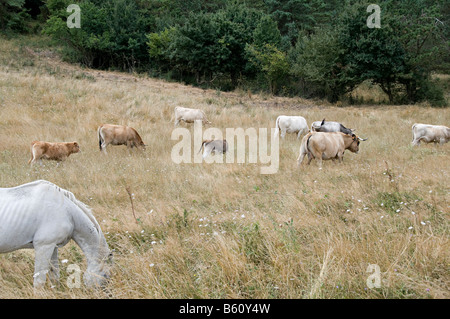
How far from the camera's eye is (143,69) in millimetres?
35000

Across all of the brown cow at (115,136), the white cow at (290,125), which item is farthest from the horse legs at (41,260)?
the white cow at (290,125)

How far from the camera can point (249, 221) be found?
502 centimetres

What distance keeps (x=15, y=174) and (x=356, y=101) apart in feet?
84.6

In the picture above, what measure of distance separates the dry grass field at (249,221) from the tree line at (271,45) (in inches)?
566

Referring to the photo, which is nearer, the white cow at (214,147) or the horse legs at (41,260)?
the horse legs at (41,260)

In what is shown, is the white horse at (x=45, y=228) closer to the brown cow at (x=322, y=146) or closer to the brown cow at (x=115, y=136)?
the brown cow at (x=322, y=146)

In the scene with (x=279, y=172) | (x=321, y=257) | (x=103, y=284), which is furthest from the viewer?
(x=279, y=172)

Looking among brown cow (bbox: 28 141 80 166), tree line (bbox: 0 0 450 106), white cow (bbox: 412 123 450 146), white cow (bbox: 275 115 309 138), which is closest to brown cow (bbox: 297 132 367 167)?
white cow (bbox: 412 123 450 146)

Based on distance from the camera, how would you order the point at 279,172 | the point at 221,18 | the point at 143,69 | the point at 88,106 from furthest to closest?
the point at 143,69
the point at 221,18
the point at 88,106
the point at 279,172

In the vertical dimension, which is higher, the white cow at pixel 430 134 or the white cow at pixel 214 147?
the white cow at pixel 430 134

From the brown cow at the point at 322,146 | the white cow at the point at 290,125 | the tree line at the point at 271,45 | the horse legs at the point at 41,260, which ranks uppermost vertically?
the tree line at the point at 271,45

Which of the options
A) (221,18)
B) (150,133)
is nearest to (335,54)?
(221,18)

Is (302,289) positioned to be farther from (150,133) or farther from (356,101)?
(356,101)

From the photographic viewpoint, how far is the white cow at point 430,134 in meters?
12.6
